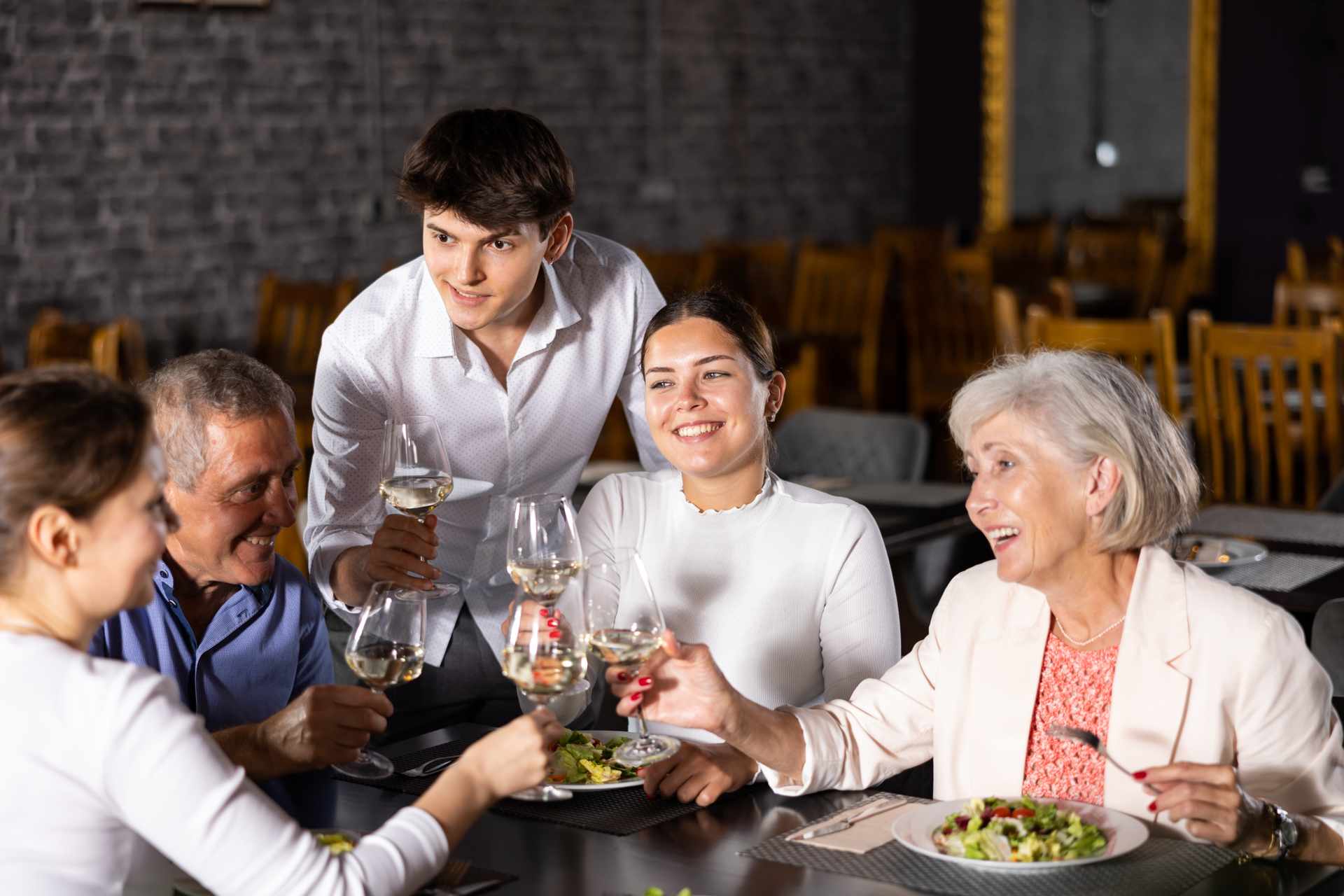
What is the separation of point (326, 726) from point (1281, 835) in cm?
104

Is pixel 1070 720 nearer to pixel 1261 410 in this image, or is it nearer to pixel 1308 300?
pixel 1261 410

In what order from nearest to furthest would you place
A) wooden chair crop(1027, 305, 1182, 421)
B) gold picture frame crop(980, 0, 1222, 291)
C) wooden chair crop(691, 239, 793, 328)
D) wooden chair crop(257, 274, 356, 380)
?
wooden chair crop(1027, 305, 1182, 421) → wooden chair crop(257, 274, 356, 380) → wooden chair crop(691, 239, 793, 328) → gold picture frame crop(980, 0, 1222, 291)

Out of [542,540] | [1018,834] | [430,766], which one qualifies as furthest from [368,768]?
[1018,834]

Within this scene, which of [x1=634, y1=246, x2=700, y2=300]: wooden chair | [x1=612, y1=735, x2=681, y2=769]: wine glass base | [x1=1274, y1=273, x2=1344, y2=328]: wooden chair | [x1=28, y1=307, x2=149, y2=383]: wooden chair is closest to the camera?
[x1=612, y1=735, x2=681, y2=769]: wine glass base

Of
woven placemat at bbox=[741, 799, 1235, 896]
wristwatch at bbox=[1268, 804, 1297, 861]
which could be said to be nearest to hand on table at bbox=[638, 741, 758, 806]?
woven placemat at bbox=[741, 799, 1235, 896]

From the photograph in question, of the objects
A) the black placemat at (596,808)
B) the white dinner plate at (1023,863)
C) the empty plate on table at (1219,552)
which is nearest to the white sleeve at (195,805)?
the black placemat at (596,808)

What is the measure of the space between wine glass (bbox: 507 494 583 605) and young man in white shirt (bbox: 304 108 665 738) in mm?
359

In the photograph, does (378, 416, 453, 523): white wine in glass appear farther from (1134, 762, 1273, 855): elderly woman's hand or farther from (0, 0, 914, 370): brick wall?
(0, 0, 914, 370): brick wall

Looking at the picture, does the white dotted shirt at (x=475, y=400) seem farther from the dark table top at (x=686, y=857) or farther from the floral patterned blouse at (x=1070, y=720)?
the floral patterned blouse at (x=1070, y=720)

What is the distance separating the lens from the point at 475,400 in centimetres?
275

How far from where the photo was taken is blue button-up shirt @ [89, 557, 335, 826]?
208cm

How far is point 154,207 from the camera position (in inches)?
270

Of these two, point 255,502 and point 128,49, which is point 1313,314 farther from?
point 255,502

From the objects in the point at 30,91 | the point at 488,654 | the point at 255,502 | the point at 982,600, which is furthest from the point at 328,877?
the point at 30,91
